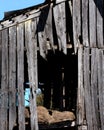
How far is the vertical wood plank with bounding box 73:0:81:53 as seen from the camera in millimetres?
15834

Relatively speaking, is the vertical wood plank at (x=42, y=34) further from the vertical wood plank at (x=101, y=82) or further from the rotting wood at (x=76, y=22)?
the vertical wood plank at (x=101, y=82)

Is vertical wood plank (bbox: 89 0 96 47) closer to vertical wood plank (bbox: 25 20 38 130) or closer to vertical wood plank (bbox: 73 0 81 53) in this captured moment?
vertical wood plank (bbox: 73 0 81 53)

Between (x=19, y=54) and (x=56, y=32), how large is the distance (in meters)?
1.30

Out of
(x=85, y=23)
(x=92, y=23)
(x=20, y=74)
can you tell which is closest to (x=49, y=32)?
(x=85, y=23)

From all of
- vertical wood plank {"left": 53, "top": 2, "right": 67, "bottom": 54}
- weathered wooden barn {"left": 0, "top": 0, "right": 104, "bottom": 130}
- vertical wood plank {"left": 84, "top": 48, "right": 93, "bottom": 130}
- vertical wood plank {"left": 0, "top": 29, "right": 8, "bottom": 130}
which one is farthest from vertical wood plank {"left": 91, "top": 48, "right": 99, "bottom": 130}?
vertical wood plank {"left": 0, "top": 29, "right": 8, "bottom": 130}

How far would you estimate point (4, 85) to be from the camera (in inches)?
617

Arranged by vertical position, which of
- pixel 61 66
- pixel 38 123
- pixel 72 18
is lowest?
pixel 38 123

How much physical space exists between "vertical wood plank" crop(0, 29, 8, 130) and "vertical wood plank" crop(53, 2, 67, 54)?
1574 millimetres

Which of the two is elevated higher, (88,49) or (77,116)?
(88,49)

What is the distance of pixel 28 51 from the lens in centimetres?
1571

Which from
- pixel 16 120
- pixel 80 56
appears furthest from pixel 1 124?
pixel 80 56

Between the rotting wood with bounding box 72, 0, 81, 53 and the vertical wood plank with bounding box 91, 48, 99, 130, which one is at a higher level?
the rotting wood with bounding box 72, 0, 81, 53

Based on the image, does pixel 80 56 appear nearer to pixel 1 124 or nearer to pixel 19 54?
pixel 19 54

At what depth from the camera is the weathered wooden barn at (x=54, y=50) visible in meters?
15.5
